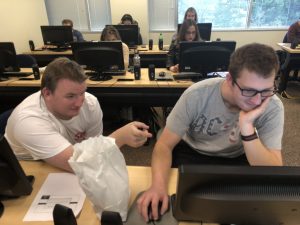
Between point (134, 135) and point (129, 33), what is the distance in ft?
10.8

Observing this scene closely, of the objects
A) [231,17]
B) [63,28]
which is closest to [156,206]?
[63,28]

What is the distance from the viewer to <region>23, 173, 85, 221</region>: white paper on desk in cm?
89

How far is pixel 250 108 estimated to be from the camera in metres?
1.08

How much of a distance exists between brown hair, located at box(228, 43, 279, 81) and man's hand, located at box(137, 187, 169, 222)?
58 centimetres

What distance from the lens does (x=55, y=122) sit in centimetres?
124

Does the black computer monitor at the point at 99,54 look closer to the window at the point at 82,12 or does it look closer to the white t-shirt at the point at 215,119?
the white t-shirt at the point at 215,119

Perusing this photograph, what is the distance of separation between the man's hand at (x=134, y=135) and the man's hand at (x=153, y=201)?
0.22 metres

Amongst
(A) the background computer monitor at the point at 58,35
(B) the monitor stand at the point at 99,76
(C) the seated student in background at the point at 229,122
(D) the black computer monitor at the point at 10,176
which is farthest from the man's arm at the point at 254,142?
(A) the background computer monitor at the point at 58,35

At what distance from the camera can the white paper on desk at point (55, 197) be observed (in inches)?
35.0

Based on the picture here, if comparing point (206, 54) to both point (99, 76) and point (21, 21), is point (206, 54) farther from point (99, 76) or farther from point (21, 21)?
point (21, 21)

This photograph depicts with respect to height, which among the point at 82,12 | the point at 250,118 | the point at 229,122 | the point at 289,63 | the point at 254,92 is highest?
the point at 82,12

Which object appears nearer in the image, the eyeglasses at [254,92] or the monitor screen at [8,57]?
the eyeglasses at [254,92]

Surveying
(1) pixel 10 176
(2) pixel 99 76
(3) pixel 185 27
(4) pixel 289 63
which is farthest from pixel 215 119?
(4) pixel 289 63

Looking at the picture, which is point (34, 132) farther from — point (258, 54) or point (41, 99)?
point (258, 54)
